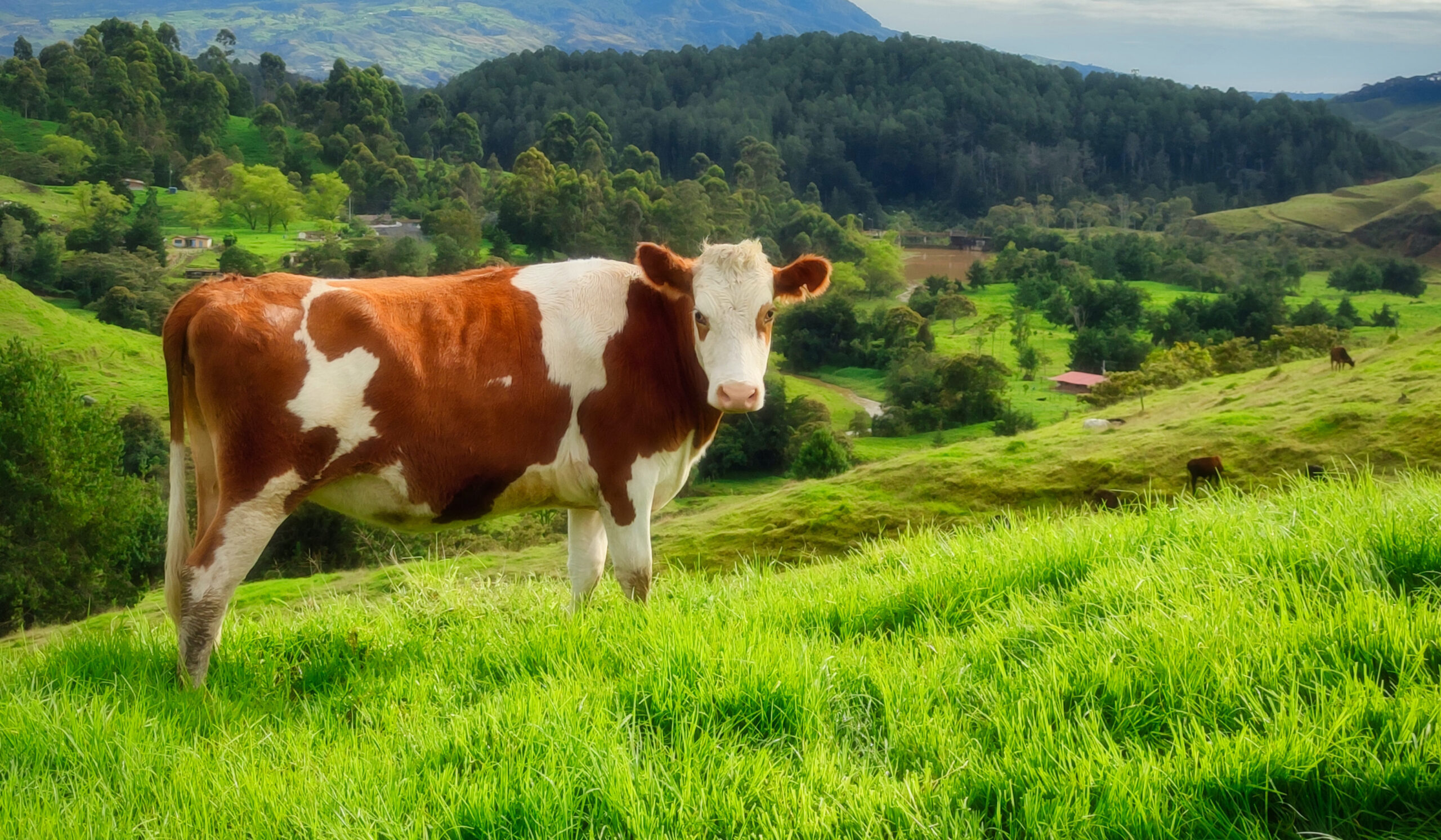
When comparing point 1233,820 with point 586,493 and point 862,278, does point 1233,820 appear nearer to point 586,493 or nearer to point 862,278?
point 586,493

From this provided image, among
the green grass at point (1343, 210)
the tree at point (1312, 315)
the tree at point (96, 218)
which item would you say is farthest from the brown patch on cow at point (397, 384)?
the green grass at point (1343, 210)

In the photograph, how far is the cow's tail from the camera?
16.8 ft

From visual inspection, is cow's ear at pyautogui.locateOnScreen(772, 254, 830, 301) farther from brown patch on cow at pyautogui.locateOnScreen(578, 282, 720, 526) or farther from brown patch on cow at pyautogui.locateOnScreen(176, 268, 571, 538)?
brown patch on cow at pyautogui.locateOnScreen(176, 268, 571, 538)

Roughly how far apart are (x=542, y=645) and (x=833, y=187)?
163 metres

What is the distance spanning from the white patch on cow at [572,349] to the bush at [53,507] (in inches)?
1449

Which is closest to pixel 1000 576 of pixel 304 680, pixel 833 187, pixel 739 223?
pixel 304 680

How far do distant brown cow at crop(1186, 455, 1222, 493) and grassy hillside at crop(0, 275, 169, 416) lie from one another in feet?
198

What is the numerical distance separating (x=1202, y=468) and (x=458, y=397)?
12.8m

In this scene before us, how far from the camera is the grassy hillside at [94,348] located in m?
62.9

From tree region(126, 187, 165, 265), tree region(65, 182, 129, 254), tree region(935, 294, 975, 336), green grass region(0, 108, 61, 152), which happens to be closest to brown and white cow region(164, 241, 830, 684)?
tree region(126, 187, 165, 265)

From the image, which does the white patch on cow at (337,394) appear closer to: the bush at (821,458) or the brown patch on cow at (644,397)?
the brown patch on cow at (644,397)

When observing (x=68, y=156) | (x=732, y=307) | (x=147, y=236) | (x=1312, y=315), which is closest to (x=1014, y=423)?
(x=1312, y=315)

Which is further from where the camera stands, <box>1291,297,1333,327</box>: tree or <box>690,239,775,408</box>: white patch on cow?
<box>1291,297,1333,327</box>: tree

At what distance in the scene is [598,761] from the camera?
3121mm
